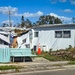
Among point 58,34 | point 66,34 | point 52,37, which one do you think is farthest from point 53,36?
point 66,34

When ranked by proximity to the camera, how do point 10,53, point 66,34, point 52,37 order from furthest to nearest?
1. point 52,37
2. point 66,34
3. point 10,53

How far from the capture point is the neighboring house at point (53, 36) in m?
29.3

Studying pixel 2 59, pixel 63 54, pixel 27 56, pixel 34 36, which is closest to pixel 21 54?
pixel 27 56

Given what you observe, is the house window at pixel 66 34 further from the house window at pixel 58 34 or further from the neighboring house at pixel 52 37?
the house window at pixel 58 34

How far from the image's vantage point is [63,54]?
2314 centimetres

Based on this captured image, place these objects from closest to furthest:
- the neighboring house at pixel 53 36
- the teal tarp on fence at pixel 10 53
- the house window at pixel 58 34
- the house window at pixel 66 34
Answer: the teal tarp on fence at pixel 10 53 → the neighboring house at pixel 53 36 → the house window at pixel 66 34 → the house window at pixel 58 34

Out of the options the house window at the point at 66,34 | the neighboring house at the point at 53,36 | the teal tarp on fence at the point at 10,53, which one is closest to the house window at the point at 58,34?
the neighboring house at the point at 53,36

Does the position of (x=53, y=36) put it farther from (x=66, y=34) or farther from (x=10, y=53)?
(x=10, y=53)

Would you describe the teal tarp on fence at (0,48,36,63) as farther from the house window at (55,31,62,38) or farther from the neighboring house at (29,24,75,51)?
the house window at (55,31,62,38)

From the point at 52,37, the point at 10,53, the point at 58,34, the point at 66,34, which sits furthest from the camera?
the point at 52,37

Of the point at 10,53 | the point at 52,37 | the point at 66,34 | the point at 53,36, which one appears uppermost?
the point at 66,34

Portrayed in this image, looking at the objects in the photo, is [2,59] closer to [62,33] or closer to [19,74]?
[19,74]

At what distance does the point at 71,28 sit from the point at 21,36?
9.09m

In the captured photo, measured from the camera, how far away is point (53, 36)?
3081 cm
